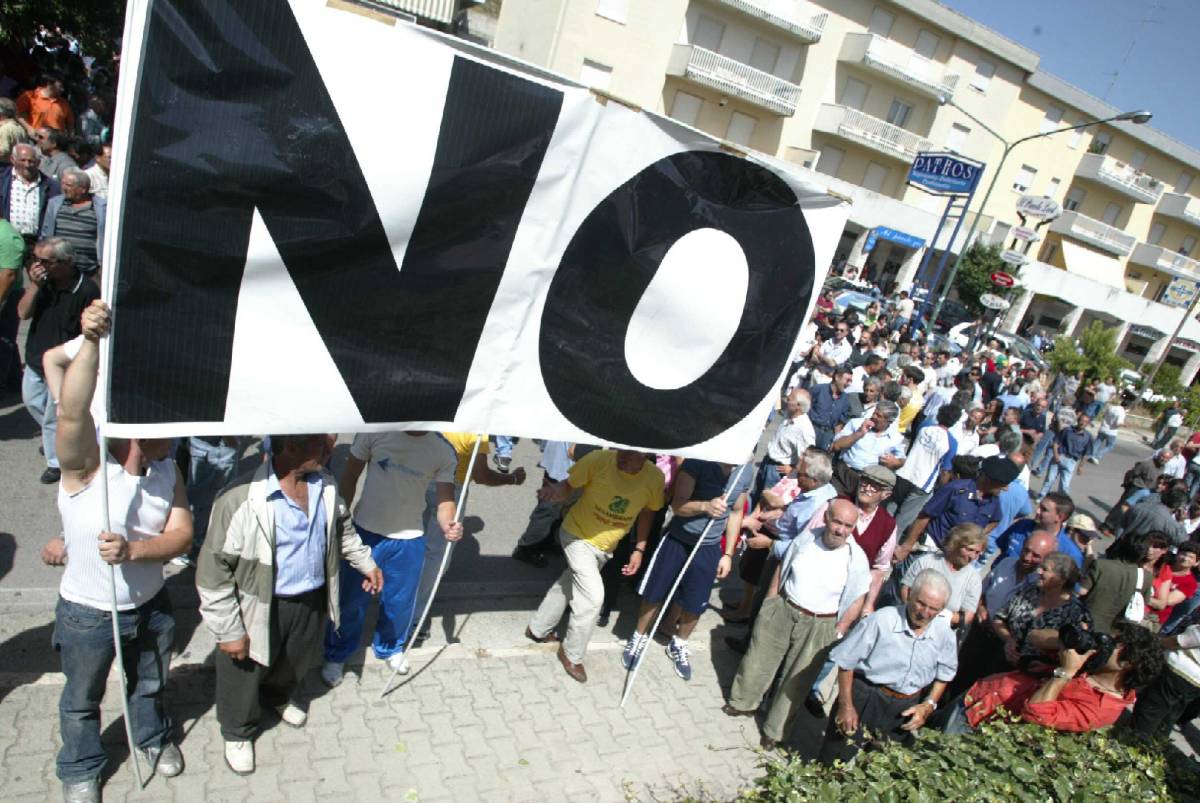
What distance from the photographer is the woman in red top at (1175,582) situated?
20.2 feet

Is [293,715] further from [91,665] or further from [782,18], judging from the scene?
[782,18]

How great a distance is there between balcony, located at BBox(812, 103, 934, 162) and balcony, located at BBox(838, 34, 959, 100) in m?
1.98

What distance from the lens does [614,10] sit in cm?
2805

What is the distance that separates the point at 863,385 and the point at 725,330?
21.6ft

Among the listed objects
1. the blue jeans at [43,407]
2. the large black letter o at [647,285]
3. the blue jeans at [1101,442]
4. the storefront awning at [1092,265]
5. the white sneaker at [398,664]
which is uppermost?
the storefront awning at [1092,265]

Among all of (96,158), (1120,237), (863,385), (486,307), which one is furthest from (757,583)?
(1120,237)

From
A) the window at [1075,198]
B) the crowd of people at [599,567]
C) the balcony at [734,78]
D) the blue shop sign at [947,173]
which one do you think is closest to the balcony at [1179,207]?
the window at [1075,198]

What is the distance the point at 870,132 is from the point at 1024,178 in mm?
12228

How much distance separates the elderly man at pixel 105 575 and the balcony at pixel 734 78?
30.5 meters

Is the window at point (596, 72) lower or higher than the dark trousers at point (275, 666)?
higher

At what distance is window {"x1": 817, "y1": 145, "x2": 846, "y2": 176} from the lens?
115ft

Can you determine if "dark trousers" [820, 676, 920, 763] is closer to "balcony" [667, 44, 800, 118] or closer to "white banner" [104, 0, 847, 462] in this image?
"white banner" [104, 0, 847, 462]

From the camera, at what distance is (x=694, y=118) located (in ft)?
104

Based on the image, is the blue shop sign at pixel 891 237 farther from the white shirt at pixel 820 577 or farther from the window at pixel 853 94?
the white shirt at pixel 820 577
